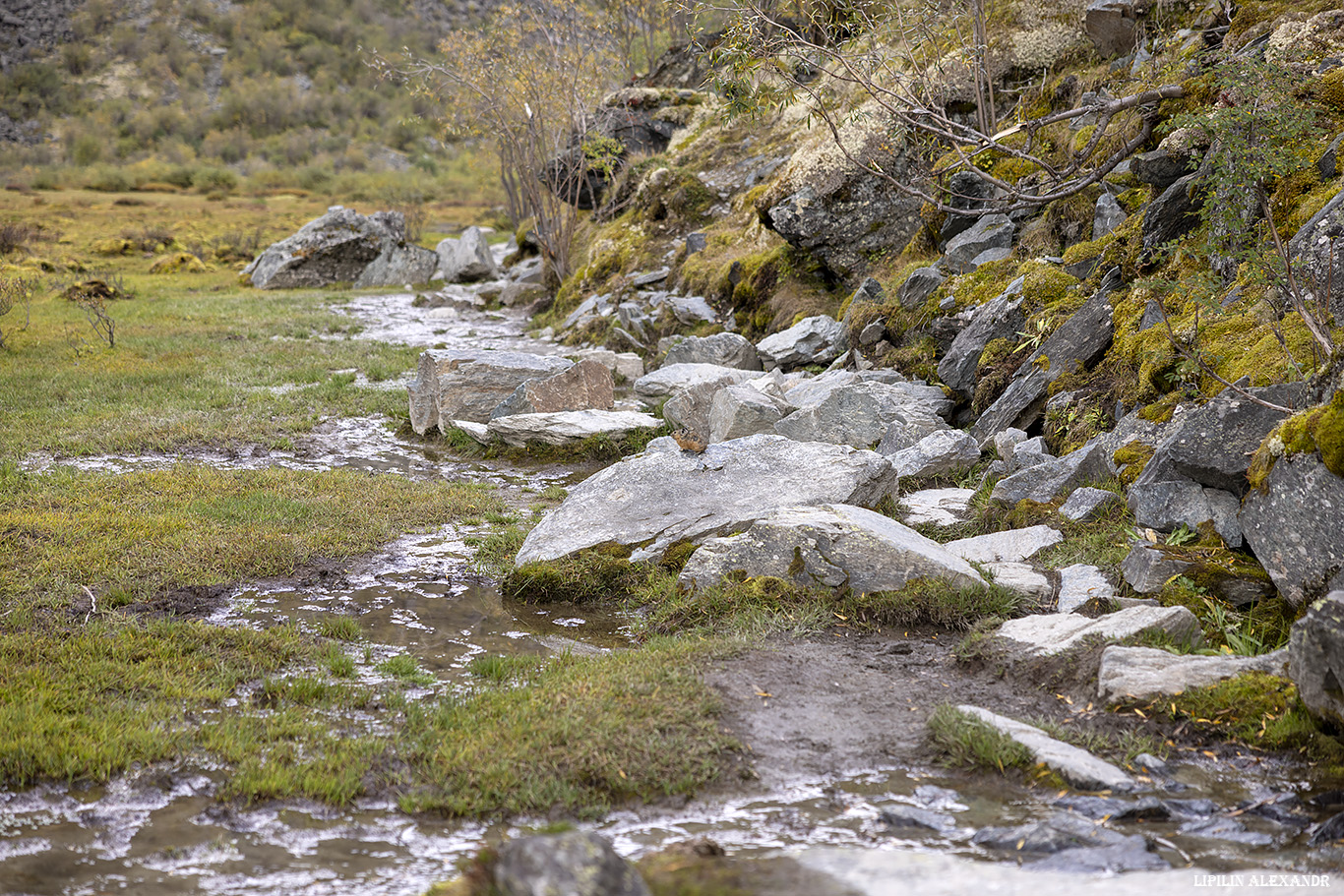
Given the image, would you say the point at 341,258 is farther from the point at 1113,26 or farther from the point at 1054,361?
the point at 1054,361

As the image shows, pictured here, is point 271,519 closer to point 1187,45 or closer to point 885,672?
point 885,672

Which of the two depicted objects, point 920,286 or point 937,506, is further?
point 920,286

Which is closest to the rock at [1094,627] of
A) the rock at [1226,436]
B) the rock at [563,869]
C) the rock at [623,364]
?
the rock at [1226,436]

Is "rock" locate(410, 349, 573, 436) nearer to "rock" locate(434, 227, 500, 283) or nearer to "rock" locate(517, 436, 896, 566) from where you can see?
"rock" locate(517, 436, 896, 566)

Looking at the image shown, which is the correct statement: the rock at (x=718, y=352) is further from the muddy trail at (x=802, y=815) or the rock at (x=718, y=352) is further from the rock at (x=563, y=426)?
the muddy trail at (x=802, y=815)

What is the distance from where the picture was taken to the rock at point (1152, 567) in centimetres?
545

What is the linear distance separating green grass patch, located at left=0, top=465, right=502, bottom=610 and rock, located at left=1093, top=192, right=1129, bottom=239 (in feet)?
23.8

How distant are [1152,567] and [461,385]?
9252 mm

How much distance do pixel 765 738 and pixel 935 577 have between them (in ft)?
6.74

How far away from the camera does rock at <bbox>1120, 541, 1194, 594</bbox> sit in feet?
17.9

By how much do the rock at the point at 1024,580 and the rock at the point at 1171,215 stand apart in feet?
12.7

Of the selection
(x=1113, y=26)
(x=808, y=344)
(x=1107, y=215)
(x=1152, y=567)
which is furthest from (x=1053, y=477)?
(x=1113, y=26)

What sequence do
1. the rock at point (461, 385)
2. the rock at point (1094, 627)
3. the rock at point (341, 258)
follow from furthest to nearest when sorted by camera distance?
1. the rock at point (341, 258)
2. the rock at point (461, 385)
3. the rock at point (1094, 627)

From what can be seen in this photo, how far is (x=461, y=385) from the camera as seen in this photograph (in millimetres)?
12312
